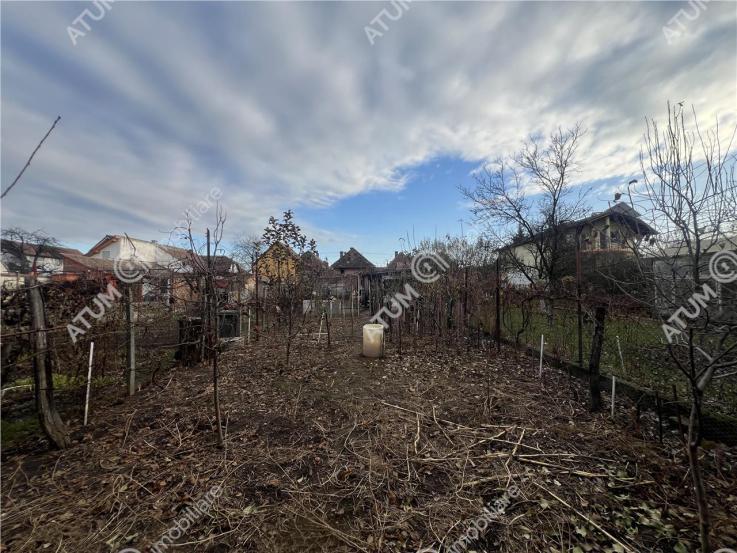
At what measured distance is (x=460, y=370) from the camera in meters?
5.51

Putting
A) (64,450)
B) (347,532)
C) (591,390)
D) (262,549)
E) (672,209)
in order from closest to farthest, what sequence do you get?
(262,549)
(347,532)
(672,209)
(64,450)
(591,390)

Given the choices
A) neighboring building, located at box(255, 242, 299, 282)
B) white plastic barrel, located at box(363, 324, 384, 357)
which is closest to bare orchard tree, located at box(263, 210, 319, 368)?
neighboring building, located at box(255, 242, 299, 282)

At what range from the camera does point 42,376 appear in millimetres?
2922

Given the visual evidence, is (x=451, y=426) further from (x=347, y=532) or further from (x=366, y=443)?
(x=347, y=532)

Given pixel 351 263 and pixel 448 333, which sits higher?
pixel 351 263

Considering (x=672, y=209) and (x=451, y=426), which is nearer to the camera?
(x=672, y=209)

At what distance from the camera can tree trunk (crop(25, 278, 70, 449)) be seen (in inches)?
112

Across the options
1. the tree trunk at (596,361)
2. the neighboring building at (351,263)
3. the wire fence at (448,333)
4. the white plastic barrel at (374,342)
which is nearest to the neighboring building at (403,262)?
the wire fence at (448,333)

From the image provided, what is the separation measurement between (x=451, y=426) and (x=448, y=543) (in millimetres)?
1525

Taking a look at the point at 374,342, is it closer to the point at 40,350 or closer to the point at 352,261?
the point at 40,350

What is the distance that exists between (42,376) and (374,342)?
469 cm

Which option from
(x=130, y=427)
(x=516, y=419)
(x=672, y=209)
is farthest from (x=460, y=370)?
(x=130, y=427)

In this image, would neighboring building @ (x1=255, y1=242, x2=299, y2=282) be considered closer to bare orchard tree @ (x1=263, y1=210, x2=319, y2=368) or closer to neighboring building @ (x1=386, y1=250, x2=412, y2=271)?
bare orchard tree @ (x1=263, y1=210, x2=319, y2=368)

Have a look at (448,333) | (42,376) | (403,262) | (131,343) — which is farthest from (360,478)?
Result: (403,262)
